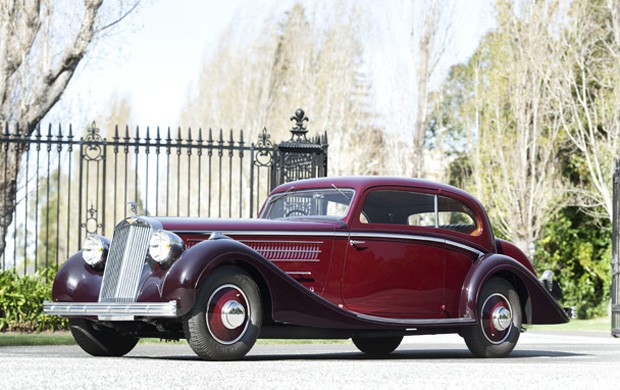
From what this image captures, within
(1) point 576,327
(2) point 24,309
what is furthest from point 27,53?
(1) point 576,327

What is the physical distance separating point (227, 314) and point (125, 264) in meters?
0.97

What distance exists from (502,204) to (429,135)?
537 inches

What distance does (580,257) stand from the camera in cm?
2914

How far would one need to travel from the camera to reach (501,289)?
9375 millimetres

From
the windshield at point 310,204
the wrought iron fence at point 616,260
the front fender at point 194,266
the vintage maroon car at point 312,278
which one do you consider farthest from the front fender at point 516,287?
the wrought iron fence at point 616,260

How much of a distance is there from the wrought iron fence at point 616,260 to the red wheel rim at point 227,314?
886cm

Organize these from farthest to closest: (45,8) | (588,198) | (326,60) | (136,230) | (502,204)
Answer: (326,60), (588,198), (502,204), (45,8), (136,230)

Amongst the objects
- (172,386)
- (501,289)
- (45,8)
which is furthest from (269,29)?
(172,386)

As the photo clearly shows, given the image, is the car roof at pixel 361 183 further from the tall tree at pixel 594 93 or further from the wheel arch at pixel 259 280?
the tall tree at pixel 594 93

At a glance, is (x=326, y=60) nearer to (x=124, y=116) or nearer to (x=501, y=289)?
(x=124, y=116)

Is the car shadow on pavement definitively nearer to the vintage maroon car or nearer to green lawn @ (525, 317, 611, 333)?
the vintage maroon car

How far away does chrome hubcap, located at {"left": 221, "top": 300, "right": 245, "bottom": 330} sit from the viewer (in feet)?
24.9

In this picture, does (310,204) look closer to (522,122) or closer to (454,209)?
(454,209)

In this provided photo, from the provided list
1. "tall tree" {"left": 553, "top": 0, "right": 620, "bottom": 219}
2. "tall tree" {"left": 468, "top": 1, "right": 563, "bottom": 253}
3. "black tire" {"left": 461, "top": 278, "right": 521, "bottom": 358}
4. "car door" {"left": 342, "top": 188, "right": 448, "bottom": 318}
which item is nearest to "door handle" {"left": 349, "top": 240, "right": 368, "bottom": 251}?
"car door" {"left": 342, "top": 188, "right": 448, "bottom": 318}
